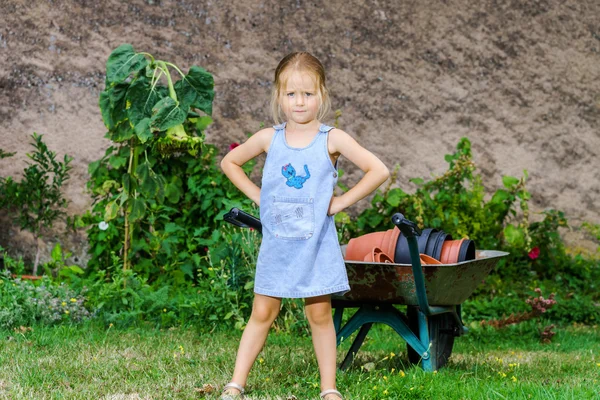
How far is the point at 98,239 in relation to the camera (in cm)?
528

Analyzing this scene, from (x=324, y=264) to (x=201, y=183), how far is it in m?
2.72

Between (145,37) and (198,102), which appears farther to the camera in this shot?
(145,37)

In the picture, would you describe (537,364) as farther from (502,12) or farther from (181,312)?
(502,12)

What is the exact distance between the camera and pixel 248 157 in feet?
9.77

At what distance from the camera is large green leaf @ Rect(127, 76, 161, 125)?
165 inches

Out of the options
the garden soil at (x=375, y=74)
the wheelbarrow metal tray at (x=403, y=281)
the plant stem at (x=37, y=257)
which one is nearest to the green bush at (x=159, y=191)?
the plant stem at (x=37, y=257)

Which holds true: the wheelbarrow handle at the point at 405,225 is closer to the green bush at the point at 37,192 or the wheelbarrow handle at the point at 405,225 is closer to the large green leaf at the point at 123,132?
the large green leaf at the point at 123,132

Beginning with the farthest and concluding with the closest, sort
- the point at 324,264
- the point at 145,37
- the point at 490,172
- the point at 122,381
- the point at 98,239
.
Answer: the point at 490,172
the point at 145,37
the point at 98,239
the point at 122,381
the point at 324,264

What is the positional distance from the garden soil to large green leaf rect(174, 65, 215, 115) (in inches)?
63.4

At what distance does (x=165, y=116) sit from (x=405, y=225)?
172 cm

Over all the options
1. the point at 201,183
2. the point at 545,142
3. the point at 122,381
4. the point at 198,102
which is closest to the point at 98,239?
the point at 201,183

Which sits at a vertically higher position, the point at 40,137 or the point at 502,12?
the point at 502,12

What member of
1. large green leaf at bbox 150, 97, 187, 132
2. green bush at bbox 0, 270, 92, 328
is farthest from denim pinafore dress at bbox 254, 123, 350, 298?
green bush at bbox 0, 270, 92, 328

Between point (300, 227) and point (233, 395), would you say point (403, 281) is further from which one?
point (233, 395)
